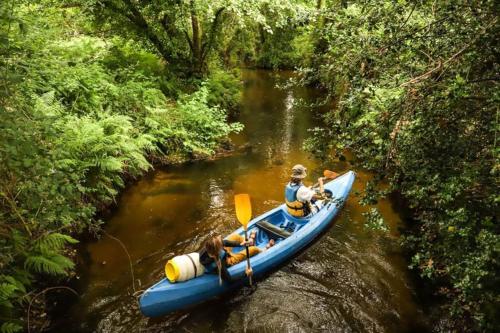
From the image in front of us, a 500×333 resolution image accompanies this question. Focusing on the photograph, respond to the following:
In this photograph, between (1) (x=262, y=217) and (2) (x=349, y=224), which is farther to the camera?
(2) (x=349, y=224)

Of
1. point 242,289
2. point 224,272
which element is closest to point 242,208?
point 224,272

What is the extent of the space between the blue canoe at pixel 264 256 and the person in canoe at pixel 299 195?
16 centimetres

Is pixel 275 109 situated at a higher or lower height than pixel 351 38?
lower

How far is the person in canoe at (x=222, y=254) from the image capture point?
472cm

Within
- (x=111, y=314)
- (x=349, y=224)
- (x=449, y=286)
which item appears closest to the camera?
(x=111, y=314)

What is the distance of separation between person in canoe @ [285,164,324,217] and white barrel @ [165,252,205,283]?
2302 millimetres

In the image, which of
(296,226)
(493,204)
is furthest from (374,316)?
Answer: (493,204)

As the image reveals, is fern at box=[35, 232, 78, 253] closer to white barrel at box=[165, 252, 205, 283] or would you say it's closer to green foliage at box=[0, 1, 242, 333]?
green foliage at box=[0, 1, 242, 333]

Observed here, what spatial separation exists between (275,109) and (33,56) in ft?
34.5

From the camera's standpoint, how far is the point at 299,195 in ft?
20.9

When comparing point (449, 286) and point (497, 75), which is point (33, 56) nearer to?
point (497, 75)

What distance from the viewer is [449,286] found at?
5340 mm

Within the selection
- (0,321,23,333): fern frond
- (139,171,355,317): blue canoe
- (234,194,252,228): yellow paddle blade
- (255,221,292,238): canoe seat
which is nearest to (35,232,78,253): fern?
(0,321,23,333): fern frond

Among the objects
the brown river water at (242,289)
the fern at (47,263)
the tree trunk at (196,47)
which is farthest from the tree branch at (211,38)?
the fern at (47,263)
